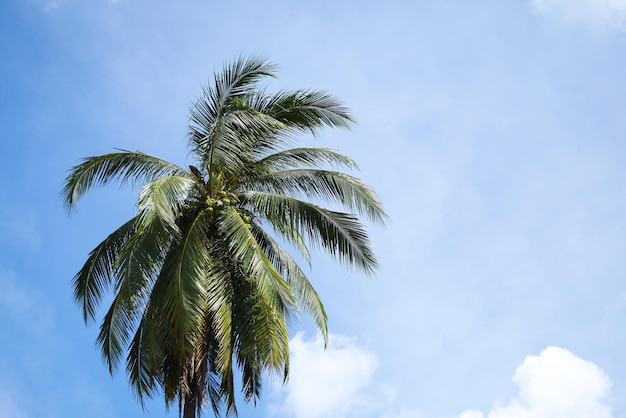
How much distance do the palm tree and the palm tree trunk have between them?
0.09 ft

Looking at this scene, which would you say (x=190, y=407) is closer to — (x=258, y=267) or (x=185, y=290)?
(x=185, y=290)

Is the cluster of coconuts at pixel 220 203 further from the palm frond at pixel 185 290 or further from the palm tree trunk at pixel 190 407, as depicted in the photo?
the palm tree trunk at pixel 190 407

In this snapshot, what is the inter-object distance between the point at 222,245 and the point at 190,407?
3111mm

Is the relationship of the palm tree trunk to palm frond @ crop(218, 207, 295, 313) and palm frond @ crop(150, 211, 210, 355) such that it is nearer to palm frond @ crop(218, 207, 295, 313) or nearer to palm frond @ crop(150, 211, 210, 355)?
palm frond @ crop(150, 211, 210, 355)

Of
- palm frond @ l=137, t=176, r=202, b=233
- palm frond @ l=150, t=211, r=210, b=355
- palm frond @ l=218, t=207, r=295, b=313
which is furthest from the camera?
palm frond @ l=218, t=207, r=295, b=313

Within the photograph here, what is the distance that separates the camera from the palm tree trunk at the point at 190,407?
1505 centimetres

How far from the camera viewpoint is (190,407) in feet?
49.5

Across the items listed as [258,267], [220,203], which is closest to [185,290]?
[258,267]

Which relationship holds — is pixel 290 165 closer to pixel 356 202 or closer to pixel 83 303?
pixel 356 202

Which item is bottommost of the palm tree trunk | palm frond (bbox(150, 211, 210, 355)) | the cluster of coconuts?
the palm tree trunk

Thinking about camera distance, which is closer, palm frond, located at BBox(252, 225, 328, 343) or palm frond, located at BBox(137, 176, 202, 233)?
palm frond, located at BBox(137, 176, 202, 233)

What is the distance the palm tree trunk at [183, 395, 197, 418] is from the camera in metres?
15.0

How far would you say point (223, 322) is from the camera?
47.4 ft

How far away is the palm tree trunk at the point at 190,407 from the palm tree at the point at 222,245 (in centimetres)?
3
